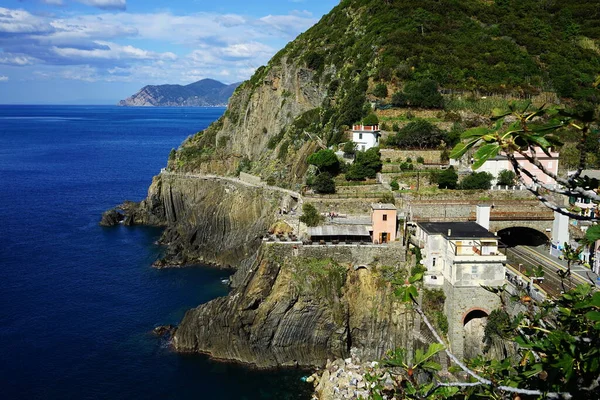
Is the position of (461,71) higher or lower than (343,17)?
lower

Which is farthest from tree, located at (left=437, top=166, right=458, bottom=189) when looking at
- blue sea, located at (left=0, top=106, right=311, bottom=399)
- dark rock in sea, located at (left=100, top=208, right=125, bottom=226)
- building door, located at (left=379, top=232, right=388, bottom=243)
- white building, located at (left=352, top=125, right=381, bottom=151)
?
dark rock in sea, located at (left=100, top=208, right=125, bottom=226)

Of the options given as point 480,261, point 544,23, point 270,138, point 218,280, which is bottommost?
point 218,280

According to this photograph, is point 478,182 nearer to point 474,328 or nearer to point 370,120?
point 370,120

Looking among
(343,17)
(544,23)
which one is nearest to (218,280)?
(343,17)

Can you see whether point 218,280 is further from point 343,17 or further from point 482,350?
point 343,17

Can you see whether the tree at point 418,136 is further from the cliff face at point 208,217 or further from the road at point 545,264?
the road at point 545,264

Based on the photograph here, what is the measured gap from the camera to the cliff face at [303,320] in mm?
32875

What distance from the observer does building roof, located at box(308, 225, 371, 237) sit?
3581 cm

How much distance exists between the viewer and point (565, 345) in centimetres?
686

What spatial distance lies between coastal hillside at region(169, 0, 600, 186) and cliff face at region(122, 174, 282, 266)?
11.7ft

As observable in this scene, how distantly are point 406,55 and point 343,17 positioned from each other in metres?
25.7

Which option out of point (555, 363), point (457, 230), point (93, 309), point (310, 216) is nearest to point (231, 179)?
point (310, 216)

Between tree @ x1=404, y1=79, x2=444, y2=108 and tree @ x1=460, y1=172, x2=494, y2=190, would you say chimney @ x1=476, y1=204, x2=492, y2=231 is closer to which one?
tree @ x1=460, y1=172, x2=494, y2=190

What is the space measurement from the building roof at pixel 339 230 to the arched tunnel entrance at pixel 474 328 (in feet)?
29.1
